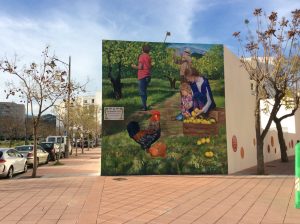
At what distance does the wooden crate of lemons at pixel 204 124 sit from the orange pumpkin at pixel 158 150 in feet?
3.67

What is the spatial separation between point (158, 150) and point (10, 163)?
260 inches

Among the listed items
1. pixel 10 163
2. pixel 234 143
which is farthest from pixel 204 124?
pixel 10 163

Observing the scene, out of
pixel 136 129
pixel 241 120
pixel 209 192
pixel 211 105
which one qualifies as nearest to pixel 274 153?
pixel 241 120

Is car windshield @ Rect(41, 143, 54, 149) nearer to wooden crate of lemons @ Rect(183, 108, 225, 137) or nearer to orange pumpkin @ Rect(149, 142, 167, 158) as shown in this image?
orange pumpkin @ Rect(149, 142, 167, 158)

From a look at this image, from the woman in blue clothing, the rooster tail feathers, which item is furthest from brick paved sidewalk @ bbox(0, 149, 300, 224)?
the woman in blue clothing

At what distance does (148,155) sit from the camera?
16.1 meters

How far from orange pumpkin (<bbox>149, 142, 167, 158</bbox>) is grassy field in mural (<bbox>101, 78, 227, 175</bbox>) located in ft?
0.45

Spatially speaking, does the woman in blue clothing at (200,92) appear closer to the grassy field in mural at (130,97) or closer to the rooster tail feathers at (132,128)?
the grassy field in mural at (130,97)

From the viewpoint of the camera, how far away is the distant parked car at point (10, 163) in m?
16.5

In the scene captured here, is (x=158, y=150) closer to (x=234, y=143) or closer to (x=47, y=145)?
(x=234, y=143)

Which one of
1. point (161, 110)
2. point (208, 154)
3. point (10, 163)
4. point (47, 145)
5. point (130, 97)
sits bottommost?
point (10, 163)

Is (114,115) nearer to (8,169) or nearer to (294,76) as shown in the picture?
(8,169)

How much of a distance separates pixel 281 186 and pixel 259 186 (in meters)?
0.76

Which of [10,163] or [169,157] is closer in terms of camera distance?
[169,157]
